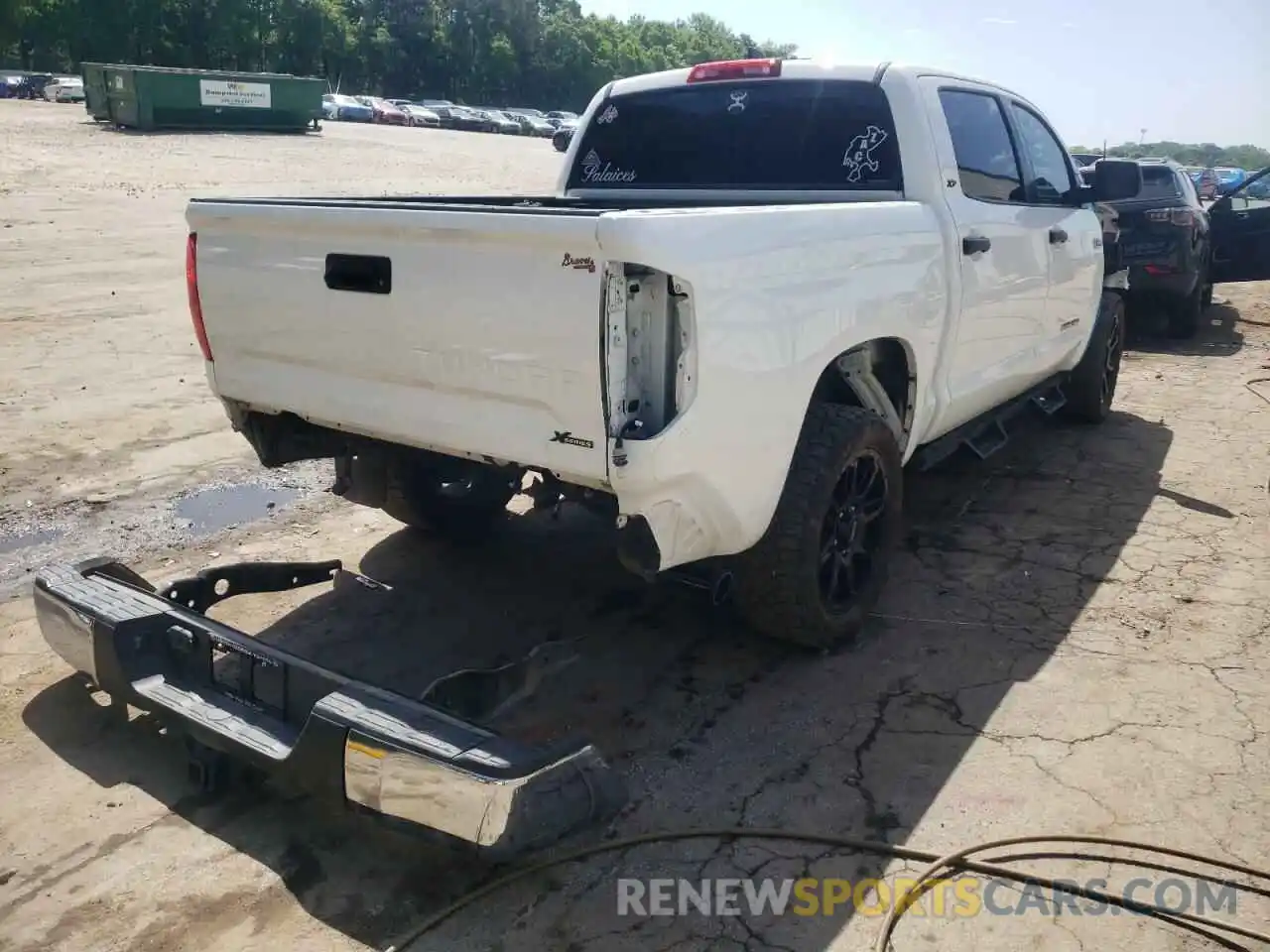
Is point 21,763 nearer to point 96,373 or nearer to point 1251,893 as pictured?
point 1251,893

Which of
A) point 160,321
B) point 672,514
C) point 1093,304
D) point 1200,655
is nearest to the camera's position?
point 672,514

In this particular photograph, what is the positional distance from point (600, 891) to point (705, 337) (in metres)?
1.46

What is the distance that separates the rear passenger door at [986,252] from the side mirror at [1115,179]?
55 cm

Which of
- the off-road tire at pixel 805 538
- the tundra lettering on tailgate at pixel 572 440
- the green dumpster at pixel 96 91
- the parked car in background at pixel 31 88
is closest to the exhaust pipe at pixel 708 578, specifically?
the off-road tire at pixel 805 538

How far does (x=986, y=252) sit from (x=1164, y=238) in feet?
22.0

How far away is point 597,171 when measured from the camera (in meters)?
5.24

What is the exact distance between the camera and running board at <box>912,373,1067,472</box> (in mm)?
4965

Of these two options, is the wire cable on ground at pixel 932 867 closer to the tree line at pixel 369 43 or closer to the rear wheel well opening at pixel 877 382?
the rear wheel well opening at pixel 877 382

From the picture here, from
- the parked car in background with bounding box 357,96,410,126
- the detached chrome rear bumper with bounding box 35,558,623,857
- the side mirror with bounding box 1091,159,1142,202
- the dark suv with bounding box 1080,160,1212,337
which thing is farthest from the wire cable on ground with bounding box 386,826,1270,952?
the parked car in background with bounding box 357,96,410,126

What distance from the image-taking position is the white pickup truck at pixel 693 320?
294 cm

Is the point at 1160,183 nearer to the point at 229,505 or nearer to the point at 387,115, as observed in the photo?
the point at 229,505

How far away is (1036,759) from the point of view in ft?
11.2

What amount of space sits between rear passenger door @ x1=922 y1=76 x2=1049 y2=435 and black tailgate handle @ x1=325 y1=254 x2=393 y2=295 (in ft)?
7.47

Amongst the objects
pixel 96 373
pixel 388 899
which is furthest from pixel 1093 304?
pixel 96 373
